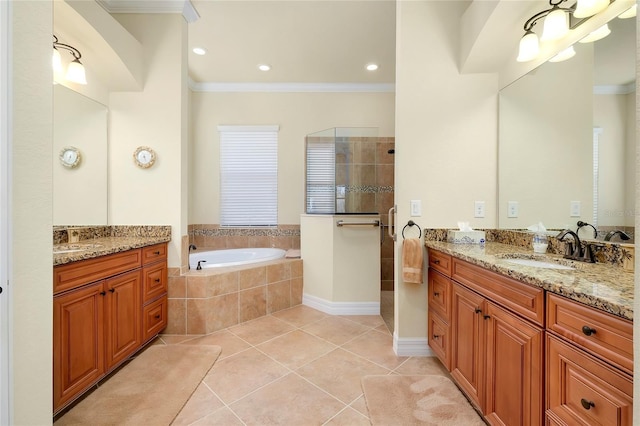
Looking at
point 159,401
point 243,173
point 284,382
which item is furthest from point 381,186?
point 159,401

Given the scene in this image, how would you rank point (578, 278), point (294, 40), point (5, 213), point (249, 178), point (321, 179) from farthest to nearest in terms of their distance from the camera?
point (249, 178) → point (321, 179) → point (294, 40) → point (578, 278) → point (5, 213)

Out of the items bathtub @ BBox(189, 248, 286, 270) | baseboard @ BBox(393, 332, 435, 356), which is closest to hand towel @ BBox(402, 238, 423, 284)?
baseboard @ BBox(393, 332, 435, 356)

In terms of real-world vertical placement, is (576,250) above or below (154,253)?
above

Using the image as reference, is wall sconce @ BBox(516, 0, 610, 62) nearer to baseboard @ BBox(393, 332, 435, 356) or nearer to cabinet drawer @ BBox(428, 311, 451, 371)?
cabinet drawer @ BBox(428, 311, 451, 371)

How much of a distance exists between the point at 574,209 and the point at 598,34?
959 millimetres

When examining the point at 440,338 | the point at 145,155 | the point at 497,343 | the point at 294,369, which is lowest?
the point at 294,369

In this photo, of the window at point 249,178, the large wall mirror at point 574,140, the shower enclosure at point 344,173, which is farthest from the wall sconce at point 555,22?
the window at point 249,178

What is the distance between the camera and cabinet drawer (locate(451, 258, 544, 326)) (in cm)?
106

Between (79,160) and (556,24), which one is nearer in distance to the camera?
(556,24)

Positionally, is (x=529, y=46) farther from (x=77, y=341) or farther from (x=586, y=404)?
(x=77, y=341)

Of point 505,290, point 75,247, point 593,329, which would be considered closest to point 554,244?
point 505,290

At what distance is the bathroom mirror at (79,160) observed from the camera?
205 cm

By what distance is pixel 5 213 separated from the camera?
79 centimetres

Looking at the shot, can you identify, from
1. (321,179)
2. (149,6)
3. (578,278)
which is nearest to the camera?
(578,278)
